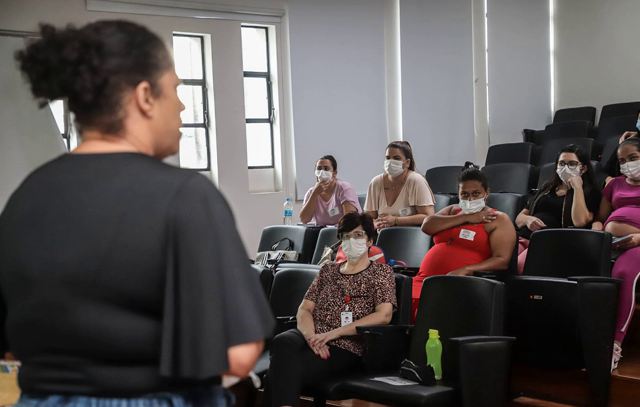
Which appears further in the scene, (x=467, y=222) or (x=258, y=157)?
(x=258, y=157)

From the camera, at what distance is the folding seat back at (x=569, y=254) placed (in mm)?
4066

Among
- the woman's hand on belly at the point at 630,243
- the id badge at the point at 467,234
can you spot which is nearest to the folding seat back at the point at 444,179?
the id badge at the point at 467,234

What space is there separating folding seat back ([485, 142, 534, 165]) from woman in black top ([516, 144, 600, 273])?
8.22 feet

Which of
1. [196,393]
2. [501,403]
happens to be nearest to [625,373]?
[501,403]

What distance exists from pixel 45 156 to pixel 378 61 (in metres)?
3.50

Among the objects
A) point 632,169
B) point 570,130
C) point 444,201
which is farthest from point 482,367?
point 570,130

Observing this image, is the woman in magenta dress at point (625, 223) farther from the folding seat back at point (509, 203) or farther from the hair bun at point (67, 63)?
the hair bun at point (67, 63)

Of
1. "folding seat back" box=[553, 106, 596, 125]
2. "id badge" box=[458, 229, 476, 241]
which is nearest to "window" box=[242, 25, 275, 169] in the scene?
"folding seat back" box=[553, 106, 596, 125]

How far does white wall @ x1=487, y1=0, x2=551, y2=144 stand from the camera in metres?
9.58

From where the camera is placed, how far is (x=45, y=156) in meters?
6.84

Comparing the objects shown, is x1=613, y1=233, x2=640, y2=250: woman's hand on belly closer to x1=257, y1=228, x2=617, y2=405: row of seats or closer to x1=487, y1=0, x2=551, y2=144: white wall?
x1=257, y1=228, x2=617, y2=405: row of seats

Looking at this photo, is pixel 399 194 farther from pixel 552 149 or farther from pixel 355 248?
pixel 552 149

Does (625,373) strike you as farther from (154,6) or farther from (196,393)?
(154,6)

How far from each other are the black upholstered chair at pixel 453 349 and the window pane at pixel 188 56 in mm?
4426
